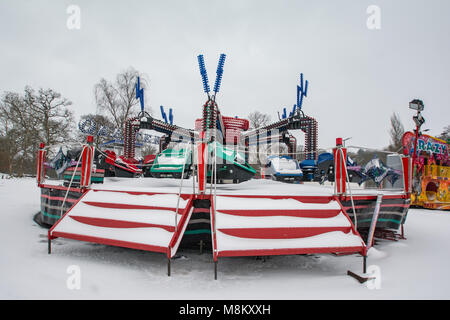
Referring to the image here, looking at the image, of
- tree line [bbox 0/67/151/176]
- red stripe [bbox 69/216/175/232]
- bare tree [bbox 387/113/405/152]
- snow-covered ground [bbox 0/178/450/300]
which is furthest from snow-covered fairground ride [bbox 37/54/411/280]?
bare tree [bbox 387/113/405/152]

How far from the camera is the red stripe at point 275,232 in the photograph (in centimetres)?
294

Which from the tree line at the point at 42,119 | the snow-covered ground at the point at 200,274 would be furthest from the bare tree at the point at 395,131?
the snow-covered ground at the point at 200,274

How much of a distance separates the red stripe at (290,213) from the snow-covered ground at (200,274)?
76 cm

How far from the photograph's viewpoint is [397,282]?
9.52ft

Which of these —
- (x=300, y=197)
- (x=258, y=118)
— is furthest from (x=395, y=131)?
(x=300, y=197)

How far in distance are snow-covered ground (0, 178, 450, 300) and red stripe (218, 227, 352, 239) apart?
517 mm

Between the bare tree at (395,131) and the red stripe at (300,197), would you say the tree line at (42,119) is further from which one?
the red stripe at (300,197)

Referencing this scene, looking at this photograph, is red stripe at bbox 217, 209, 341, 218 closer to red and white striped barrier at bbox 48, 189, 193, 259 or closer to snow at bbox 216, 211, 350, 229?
snow at bbox 216, 211, 350, 229

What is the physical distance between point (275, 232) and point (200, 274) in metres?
1.11

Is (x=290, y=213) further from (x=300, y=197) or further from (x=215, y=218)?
(x=215, y=218)

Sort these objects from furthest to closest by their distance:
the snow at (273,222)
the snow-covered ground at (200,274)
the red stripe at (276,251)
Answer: the snow at (273,222) < the red stripe at (276,251) < the snow-covered ground at (200,274)

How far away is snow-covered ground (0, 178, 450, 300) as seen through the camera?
248cm
